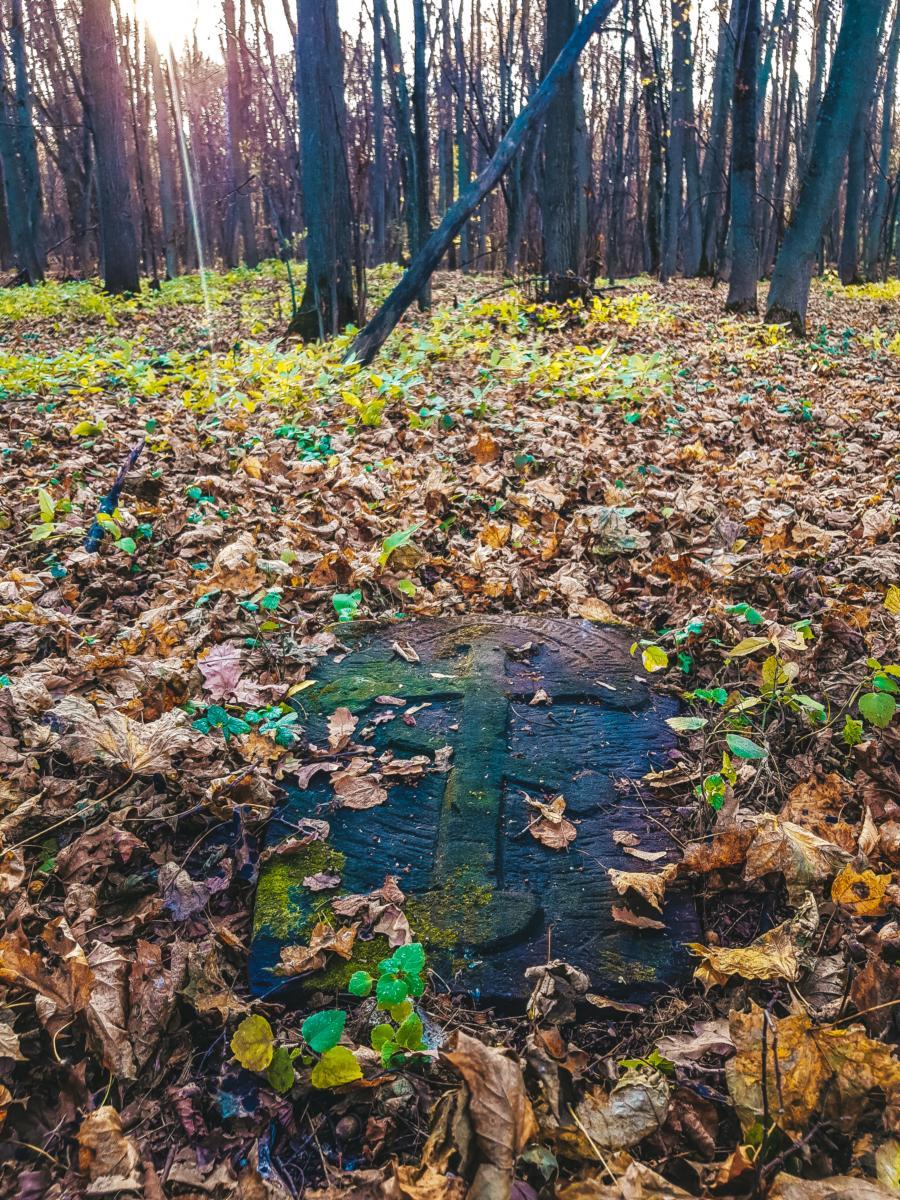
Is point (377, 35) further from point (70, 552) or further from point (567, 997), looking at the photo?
point (567, 997)

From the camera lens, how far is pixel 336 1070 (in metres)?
1.39

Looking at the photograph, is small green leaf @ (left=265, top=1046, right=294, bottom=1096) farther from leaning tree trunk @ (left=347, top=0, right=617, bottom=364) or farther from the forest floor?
leaning tree trunk @ (left=347, top=0, right=617, bottom=364)

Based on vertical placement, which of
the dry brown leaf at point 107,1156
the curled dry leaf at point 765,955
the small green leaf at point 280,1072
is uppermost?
the curled dry leaf at point 765,955

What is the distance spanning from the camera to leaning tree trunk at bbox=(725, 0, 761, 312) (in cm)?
928

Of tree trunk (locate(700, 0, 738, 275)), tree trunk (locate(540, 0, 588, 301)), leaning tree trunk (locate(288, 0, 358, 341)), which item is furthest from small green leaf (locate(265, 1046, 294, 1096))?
tree trunk (locate(700, 0, 738, 275))

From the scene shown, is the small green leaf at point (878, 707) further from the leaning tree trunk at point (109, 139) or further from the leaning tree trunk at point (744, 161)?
the leaning tree trunk at point (109, 139)

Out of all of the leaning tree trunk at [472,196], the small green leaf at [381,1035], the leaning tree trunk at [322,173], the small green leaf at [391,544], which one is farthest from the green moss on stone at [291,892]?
the leaning tree trunk at [322,173]

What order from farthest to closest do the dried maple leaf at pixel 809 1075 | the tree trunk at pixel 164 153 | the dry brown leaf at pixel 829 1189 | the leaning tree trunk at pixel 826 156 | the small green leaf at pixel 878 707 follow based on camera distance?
the tree trunk at pixel 164 153
the leaning tree trunk at pixel 826 156
the small green leaf at pixel 878 707
the dried maple leaf at pixel 809 1075
the dry brown leaf at pixel 829 1189

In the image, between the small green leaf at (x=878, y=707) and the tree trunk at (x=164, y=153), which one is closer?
the small green leaf at (x=878, y=707)

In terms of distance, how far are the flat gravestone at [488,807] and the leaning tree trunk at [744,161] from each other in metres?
9.14

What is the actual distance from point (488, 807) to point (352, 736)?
20.5 inches

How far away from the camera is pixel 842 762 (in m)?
2.14

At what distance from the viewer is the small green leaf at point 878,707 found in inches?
80.1

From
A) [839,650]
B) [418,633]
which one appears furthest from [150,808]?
[839,650]
